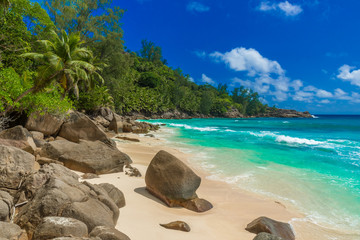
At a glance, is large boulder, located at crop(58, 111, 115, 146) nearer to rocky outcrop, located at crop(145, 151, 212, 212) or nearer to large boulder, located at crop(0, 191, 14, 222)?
rocky outcrop, located at crop(145, 151, 212, 212)

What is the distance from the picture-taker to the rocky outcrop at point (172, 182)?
5.97 metres

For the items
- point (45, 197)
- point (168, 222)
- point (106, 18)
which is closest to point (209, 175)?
point (168, 222)

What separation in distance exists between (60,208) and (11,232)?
67cm

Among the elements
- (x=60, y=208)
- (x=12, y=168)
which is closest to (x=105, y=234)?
(x=60, y=208)

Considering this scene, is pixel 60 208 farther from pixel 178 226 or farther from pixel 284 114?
pixel 284 114

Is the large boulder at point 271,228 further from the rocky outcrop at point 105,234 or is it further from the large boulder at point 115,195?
the rocky outcrop at point 105,234

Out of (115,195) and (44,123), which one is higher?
(44,123)

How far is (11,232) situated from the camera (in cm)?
290

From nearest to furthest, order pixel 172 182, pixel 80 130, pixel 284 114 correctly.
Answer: pixel 172 182
pixel 80 130
pixel 284 114

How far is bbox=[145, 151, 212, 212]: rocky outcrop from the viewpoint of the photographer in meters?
5.97

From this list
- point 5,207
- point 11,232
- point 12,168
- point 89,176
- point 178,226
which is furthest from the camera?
point 89,176

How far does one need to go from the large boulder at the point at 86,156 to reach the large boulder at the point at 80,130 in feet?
13.1

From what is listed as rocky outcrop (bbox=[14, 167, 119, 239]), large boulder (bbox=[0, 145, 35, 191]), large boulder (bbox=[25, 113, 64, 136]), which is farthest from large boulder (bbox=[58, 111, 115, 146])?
rocky outcrop (bbox=[14, 167, 119, 239])

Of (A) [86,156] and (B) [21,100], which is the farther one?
(B) [21,100]
